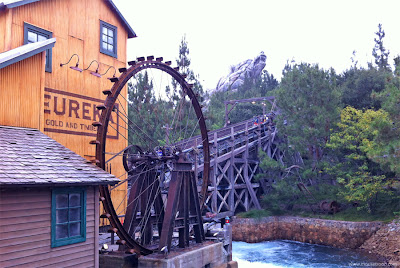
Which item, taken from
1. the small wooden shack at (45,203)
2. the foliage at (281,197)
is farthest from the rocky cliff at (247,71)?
the small wooden shack at (45,203)

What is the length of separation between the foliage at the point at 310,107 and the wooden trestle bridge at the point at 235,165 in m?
2.55

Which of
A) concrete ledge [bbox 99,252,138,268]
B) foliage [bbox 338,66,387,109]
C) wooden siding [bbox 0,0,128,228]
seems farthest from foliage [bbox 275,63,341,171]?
concrete ledge [bbox 99,252,138,268]

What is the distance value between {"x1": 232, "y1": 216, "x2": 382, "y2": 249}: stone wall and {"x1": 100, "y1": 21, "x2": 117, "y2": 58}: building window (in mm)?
11578

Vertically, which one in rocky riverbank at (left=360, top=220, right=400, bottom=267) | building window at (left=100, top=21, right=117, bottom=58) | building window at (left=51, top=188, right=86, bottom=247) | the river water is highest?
building window at (left=100, top=21, right=117, bottom=58)

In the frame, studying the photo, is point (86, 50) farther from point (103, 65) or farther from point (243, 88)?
point (243, 88)

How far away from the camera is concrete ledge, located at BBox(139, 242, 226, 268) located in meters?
10.0

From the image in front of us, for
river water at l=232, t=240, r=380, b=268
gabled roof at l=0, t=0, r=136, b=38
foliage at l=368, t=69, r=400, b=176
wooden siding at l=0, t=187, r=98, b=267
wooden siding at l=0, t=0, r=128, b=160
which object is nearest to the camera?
wooden siding at l=0, t=187, r=98, b=267

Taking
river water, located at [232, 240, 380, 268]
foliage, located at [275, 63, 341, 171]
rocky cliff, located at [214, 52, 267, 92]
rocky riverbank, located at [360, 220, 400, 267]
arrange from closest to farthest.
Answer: river water, located at [232, 240, 380, 268]
rocky riverbank, located at [360, 220, 400, 267]
foliage, located at [275, 63, 341, 171]
rocky cliff, located at [214, 52, 267, 92]

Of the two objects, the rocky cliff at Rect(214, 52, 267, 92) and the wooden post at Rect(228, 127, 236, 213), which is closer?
the wooden post at Rect(228, 127, 236, 213)

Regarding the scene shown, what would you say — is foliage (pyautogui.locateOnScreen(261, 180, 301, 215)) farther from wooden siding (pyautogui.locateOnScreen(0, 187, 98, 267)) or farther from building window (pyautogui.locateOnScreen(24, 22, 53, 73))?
wooden siding (pyautogui.locateOnScreen(0, 187, 98, 267))

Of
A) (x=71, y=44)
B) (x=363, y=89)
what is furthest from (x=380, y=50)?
(x=71, y=44)

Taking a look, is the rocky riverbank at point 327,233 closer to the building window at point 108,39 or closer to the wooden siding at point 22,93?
the building window at point 108,39

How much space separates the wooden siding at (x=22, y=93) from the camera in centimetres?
884

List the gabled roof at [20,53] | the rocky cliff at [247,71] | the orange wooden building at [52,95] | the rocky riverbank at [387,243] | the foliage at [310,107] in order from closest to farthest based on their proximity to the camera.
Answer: the orange wooden building at [52,95] < the gabled roof at [20,53] < the rocky riverbank at [387,243] < the foliage at [310,107] < the rocky cliff at [247,71]
